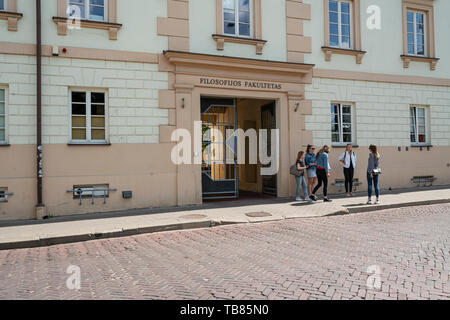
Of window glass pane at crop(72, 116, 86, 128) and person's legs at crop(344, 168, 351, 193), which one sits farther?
person's legs at crop(344, 168, 351, 193)

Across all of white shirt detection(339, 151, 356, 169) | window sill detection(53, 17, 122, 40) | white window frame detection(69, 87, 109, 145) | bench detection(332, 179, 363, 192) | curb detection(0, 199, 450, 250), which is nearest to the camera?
curb detection(0, 199, 450, 250)

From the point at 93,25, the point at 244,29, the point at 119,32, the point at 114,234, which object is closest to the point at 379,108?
the point at 244,29

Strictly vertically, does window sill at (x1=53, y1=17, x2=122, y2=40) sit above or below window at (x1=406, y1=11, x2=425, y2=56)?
below

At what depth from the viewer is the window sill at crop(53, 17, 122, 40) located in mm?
9406

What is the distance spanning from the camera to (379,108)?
13.3m

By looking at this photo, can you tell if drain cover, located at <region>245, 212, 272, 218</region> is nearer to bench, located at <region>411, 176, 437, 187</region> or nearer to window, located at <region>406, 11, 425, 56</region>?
bench, located at <region>411, 176, 437, 187</region>

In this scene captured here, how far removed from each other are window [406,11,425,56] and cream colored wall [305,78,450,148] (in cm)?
154

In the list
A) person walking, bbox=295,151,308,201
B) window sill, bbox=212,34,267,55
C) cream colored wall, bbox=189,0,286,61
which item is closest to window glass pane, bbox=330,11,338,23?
cream colored wall, bbox=189,0,286,61

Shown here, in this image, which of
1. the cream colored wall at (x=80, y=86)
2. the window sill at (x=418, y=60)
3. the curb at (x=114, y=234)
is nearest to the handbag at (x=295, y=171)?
the curb at (x=114, y=234)

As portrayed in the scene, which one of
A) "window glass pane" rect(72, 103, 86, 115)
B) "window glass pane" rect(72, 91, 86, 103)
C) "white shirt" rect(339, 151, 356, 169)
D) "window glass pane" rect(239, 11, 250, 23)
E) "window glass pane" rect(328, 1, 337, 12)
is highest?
"window glass pane" rect(328, 1, 337, 12)

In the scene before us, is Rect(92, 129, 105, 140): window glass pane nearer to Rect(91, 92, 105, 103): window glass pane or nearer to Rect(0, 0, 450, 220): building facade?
Rect(0, 0, 450, 220): building facade

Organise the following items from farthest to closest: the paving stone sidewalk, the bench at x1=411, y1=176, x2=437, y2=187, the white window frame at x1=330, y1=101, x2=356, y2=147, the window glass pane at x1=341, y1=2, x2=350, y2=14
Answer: the bench at x1=411, y1=176, x2=437, y2=187, the window glass pane at x1=341, y1=2, x2=350, y2=14, the white window frame at x1=330, y1=101, x2=356, y2=147, the paving stone sidewalk

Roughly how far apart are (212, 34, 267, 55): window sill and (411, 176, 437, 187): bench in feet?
26.1

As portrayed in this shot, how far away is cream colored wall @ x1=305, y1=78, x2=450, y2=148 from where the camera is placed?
12.4 metres
